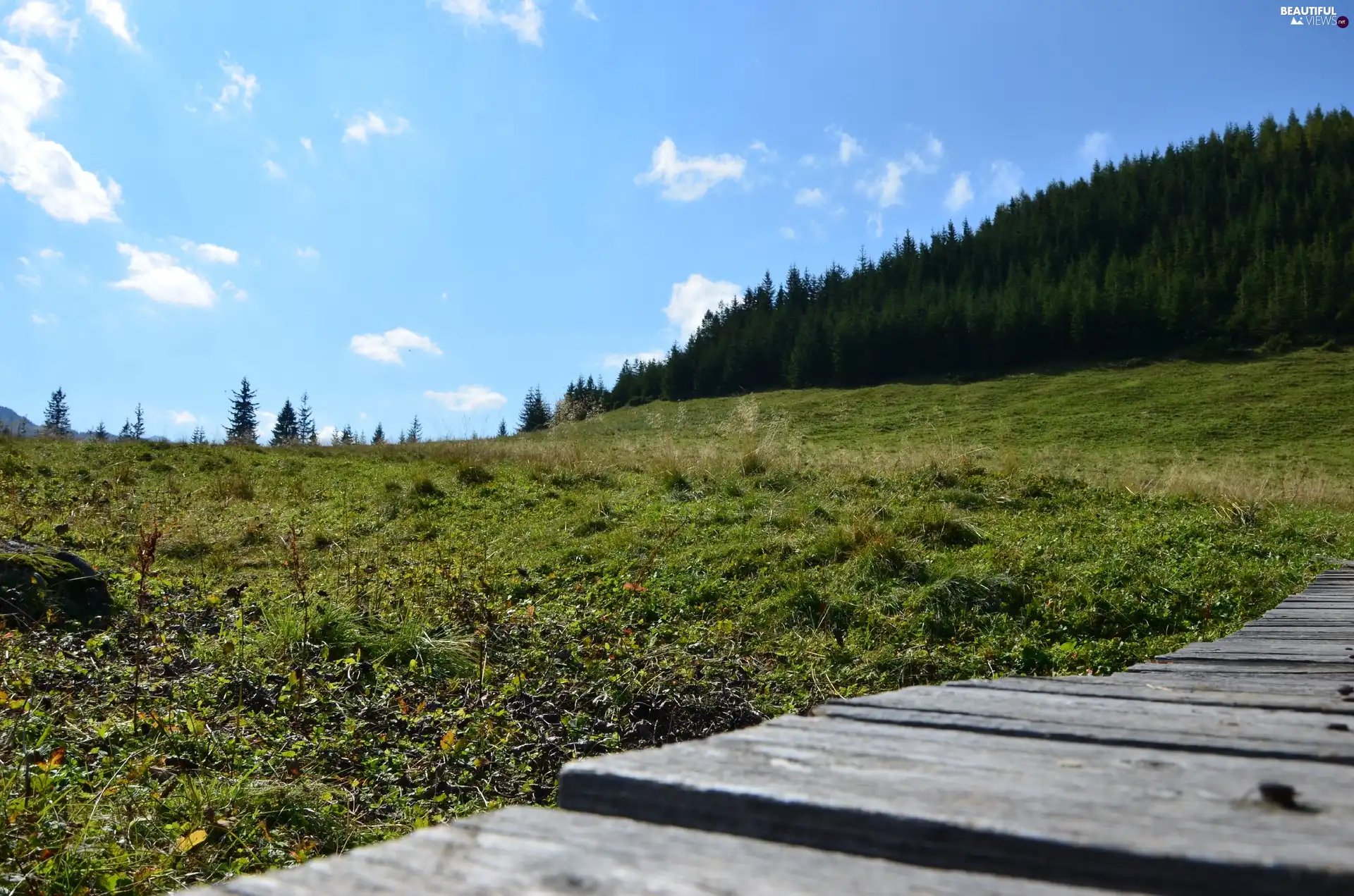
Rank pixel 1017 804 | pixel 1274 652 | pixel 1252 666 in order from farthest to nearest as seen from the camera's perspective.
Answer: pixel 1274 652 < pixel 1252 666 < pixel 1017 804

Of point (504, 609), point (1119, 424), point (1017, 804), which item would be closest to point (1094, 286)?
point (1119, 424)

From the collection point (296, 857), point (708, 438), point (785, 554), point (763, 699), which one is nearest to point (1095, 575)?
Result: point (785, 554)

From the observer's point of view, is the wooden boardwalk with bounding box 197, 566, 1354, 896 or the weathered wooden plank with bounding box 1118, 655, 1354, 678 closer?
the wooden boardwalk with bounding box 197, 566, 1354, 896

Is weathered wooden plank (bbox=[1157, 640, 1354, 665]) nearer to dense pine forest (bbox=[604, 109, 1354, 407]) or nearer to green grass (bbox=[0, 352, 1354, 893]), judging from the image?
green grass (bbox=[0, 352, 1354, 893])

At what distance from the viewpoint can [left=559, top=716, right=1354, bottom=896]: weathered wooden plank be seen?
30.2 inches

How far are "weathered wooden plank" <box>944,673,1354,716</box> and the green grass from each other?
2461 millimetres

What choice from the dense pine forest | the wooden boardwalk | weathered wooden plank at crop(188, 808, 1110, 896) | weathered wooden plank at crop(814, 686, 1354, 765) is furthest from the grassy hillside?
weathered wooden plank at crop(188, 808, 1110, 896)

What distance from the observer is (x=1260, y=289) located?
2019 inches

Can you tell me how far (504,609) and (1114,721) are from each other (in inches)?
203

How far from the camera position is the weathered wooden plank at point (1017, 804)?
77 centimetres

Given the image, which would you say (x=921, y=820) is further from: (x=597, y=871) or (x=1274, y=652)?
(x=1274, y=652)

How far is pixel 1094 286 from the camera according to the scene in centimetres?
5503

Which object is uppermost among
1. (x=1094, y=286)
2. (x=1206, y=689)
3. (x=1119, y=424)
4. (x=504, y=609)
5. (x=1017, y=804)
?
(x=1094, y=286)

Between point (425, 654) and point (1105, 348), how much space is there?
56.5 metres
